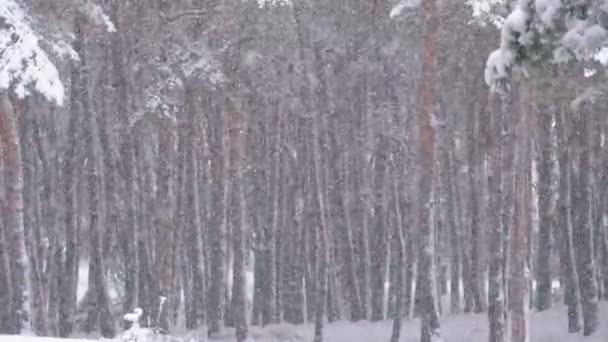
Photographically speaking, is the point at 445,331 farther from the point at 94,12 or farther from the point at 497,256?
the point at 94,12

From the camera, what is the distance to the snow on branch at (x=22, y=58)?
15.7 m

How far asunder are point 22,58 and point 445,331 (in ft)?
44.1

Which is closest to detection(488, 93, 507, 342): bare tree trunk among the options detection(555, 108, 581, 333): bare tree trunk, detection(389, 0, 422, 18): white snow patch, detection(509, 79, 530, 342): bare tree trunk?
detection(555, 108, 581, 333): bare tree trunk

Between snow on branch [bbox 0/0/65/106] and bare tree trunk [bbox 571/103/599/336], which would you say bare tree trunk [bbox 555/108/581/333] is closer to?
bare tree trunk [bbox 571/103/599/336]

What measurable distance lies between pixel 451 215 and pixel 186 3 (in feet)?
43.5

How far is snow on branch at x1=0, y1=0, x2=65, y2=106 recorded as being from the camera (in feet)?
51.4

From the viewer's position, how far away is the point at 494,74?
39.3ft

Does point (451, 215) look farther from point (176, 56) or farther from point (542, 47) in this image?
point (542, 47)

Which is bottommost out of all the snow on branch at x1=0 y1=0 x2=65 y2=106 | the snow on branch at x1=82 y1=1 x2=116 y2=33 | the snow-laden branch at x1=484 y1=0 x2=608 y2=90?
the snow-laden branch at x1=484 y1=0 x2=608 y2=90

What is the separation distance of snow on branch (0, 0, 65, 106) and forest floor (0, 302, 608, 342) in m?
8.96

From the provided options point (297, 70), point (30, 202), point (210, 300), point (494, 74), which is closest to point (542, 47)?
point (494, 74)

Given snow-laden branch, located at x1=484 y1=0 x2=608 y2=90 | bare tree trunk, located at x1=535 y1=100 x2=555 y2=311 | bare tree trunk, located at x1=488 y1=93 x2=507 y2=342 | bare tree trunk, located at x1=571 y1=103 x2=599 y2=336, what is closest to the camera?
snow-laden branch, located at x1=484 y1=0 x2=608 y2=90

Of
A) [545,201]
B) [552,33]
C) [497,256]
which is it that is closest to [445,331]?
[545,201]

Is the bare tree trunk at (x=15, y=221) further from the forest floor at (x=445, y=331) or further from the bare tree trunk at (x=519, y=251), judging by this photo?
the bare tree trunk at (x=519, y=251)
